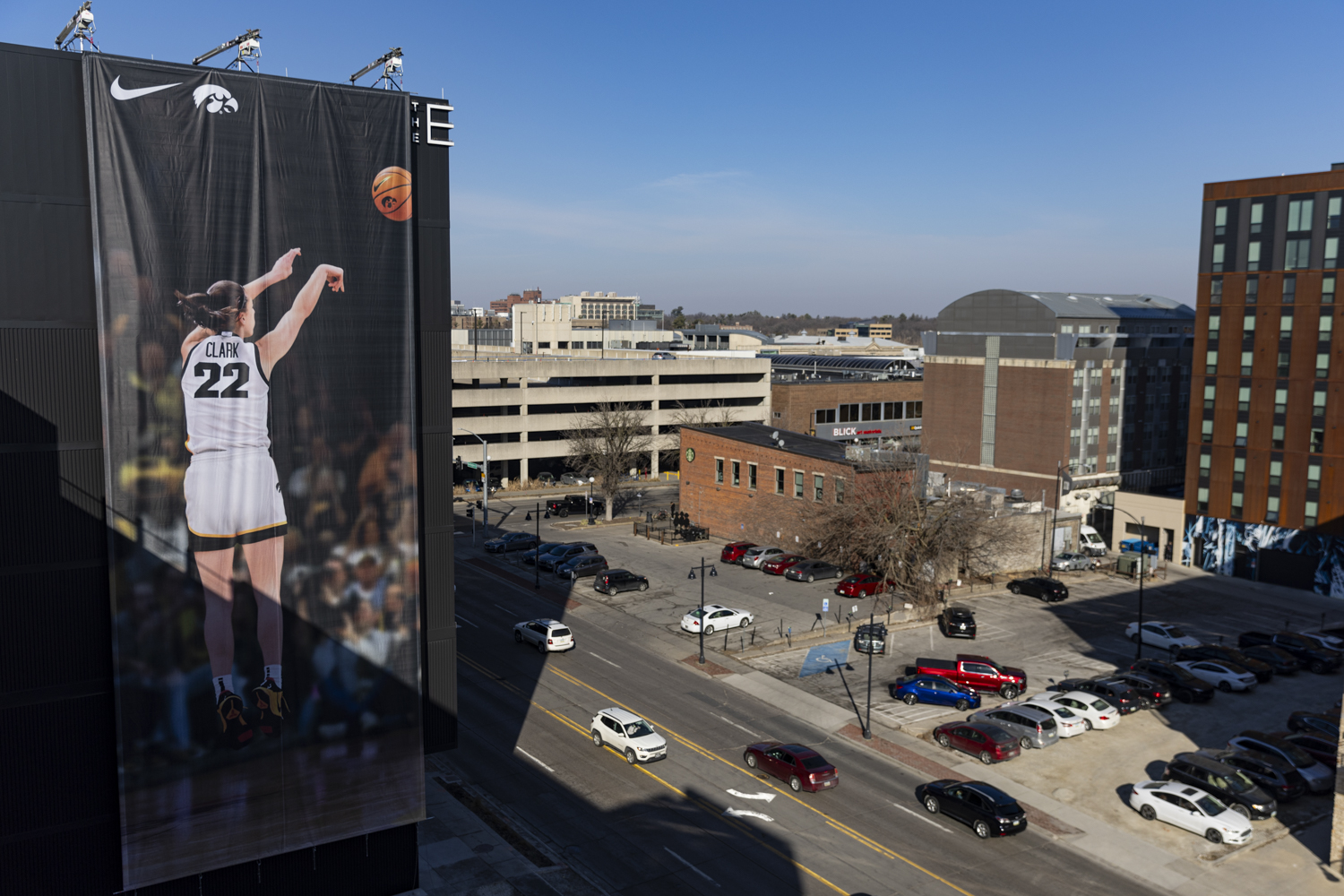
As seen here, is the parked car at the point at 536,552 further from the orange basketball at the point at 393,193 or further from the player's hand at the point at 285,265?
the player's hand at the point at 285,265

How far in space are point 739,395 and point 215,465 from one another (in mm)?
86901

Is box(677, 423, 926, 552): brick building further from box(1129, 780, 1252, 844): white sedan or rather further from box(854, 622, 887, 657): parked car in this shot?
box(1129, 780, 1252, 844): white sedan

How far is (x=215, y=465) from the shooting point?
22.1 metres

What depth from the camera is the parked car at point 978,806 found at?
29000 mm

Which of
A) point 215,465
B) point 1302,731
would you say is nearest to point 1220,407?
point 1302,731

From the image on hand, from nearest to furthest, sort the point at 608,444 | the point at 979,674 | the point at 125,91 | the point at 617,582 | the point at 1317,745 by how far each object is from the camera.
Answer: the point at 125,91 < the point at 1317,745 < the point at 979,674 < the point at 617,582 < the point at 608,444

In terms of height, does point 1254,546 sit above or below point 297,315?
below

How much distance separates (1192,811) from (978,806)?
6788 mm

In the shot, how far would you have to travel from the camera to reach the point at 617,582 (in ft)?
186

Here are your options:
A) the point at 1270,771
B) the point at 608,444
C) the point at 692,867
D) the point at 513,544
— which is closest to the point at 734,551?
the point at 513,544

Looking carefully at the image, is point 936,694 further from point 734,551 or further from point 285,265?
point 285,265

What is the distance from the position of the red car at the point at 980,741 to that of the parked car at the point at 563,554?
30.3 meters

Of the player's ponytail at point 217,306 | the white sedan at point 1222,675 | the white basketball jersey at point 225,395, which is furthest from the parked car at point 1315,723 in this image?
the player's ponytail at point 217,306

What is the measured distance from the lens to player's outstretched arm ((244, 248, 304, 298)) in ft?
73.2
